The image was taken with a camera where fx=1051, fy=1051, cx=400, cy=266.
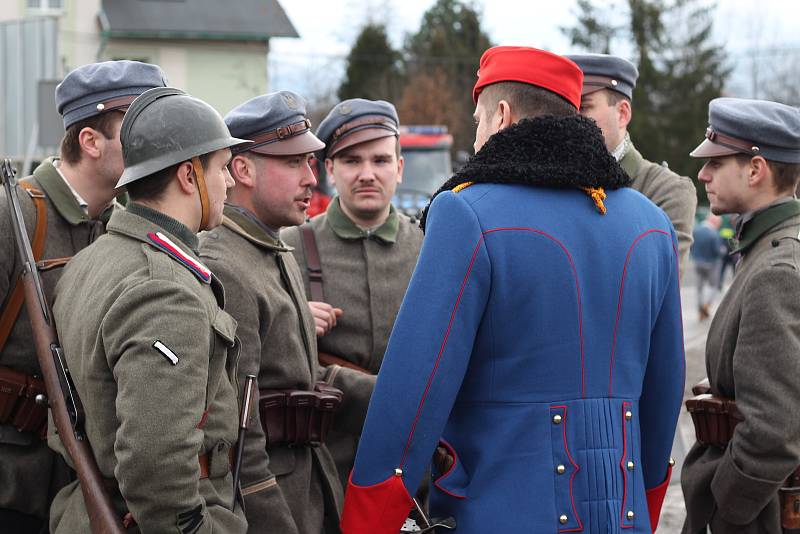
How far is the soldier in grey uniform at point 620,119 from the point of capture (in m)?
4.74

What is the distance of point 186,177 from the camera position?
2.96 meters

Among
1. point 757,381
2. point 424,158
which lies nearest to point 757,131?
point 757,381

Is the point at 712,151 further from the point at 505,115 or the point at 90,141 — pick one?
the point at 90,141

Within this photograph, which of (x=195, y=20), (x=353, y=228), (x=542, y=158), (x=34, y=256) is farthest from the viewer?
(x=195, y=20)

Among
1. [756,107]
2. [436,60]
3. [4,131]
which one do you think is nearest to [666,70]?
[436,60]

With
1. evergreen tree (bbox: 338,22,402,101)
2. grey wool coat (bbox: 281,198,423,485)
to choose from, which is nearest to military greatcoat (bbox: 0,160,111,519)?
grey wool coat (bbox: 281,198,423,485)

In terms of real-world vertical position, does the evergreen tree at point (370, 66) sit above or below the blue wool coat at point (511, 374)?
below

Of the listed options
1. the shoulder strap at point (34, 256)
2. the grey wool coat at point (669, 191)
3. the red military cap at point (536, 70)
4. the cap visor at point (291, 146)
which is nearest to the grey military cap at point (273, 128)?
the cap visor at point (291, 146)

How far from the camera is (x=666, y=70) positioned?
50906 millimetres

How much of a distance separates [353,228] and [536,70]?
1.82m

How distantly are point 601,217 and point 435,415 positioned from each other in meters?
0.70

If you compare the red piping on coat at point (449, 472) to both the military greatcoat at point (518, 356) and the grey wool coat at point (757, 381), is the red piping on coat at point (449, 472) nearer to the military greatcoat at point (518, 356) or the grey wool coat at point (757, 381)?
the military greatcoat at point (518, 356)

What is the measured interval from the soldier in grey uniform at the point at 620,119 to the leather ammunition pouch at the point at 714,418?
0.87 m

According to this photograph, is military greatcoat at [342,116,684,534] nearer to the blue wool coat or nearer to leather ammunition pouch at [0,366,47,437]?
the blue wool coat
